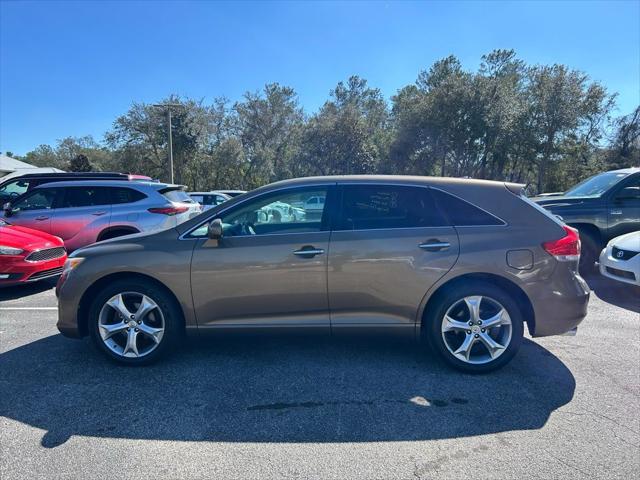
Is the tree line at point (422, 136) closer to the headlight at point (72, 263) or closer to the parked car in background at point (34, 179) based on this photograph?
the parked car in background at point (34, 179)

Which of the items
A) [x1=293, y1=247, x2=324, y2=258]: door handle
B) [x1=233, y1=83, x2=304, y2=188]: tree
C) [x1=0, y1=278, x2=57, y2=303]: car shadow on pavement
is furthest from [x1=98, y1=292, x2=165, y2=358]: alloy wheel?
[x1=233, y1=83, x2=304, y2=188]: tree

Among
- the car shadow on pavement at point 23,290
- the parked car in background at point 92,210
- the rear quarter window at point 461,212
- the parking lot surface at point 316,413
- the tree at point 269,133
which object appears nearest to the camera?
the parking lot surface at point 316,413

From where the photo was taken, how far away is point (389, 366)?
11.8 feet

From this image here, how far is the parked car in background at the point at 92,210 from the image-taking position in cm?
737

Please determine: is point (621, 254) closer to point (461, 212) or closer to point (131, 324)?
point (461, 212)

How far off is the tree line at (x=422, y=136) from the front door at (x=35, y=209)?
15.8 metres

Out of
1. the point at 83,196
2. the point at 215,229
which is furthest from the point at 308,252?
the point at 83,196

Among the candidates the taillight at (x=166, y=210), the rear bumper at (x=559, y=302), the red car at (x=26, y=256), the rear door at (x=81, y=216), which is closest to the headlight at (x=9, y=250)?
the red car at (x=26, y=256)

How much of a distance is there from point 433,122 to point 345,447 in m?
28.1

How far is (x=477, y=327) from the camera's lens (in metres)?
3.38

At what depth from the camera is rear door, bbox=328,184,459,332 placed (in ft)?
11.0

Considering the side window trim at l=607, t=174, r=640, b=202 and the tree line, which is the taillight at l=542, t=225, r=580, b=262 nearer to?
the side window trim at l=607, t=174, r=640, b=202

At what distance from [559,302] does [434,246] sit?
117 centimetres

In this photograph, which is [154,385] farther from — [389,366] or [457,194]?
[457,194]
